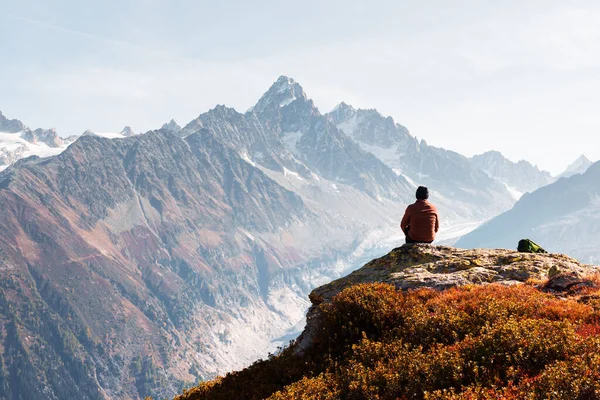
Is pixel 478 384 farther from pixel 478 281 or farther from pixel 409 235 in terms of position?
pixel 409 235

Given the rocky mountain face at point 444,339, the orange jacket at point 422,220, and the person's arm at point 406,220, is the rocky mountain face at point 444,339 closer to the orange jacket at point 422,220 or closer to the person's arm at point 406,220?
the orange jacket at point 422,220

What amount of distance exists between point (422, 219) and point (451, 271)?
12.1 feet

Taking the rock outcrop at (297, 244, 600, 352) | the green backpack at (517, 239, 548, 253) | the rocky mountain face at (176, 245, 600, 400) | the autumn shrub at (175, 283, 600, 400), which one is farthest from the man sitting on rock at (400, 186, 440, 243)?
the autumn shrub at (175, 283, 600, 400)

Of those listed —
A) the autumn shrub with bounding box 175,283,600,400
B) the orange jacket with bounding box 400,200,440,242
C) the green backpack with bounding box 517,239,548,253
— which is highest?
the orange jacket with bounding box 400,200,440,242

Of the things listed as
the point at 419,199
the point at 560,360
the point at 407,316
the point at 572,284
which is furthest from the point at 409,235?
the point at 560,360

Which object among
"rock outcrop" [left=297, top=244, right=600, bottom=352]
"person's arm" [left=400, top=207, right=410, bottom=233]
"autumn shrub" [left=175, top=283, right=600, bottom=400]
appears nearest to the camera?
"autumn shrub" [left=175, top=283, right=600, bottom=400]

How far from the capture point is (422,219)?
2105cm

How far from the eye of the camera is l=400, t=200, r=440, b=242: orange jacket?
2100 cm

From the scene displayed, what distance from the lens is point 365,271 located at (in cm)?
1967

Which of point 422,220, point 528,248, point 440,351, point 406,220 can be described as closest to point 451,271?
point 422,220

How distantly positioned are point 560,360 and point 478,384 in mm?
1958

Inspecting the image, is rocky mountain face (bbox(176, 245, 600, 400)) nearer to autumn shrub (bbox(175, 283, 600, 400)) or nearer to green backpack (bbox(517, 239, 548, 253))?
autumn shrub (bbox(175, 283, 600, 400))

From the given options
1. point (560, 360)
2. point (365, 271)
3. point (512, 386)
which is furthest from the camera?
point (365, 271)

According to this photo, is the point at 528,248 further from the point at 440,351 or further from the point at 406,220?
the point at 440,351
